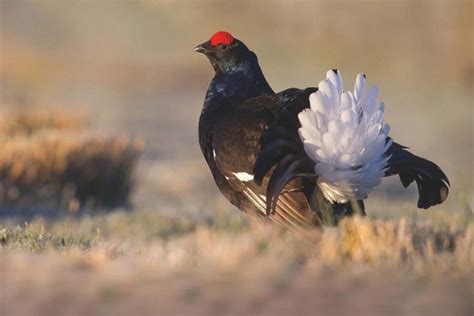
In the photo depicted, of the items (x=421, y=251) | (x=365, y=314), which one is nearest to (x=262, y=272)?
(x=365, y=314)

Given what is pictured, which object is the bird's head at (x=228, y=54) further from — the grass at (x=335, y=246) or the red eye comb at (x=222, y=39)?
the grass at (x=335, y=246)

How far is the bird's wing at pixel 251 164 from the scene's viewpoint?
4363mm

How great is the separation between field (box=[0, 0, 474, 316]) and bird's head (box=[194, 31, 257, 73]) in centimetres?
78

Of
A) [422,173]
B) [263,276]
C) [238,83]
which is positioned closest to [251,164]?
[422,173]

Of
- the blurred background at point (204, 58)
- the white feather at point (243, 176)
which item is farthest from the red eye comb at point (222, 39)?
the blurred background at point (204, 58)

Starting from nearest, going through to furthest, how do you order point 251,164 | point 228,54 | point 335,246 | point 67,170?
point 335,246, point 251,164, point 228,54, point 67,170

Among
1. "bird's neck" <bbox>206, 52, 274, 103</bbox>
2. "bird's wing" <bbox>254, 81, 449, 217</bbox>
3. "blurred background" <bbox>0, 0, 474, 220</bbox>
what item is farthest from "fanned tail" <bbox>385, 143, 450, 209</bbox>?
"blurred background" <bbox>0, 0, 474, 220</bbox>

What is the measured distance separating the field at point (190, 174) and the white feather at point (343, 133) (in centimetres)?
28

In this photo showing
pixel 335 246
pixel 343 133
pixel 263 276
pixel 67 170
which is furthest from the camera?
pixel 67 170

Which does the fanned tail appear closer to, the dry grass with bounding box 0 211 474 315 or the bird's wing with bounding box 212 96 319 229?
the bird's wing with bounding box 212 96 319 229

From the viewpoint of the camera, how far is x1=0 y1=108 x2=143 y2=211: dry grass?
7621mm

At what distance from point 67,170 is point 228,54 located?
9.32 feet

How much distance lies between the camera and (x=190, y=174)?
431 inches

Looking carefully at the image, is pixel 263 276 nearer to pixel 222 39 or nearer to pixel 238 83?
pixel 238 83
